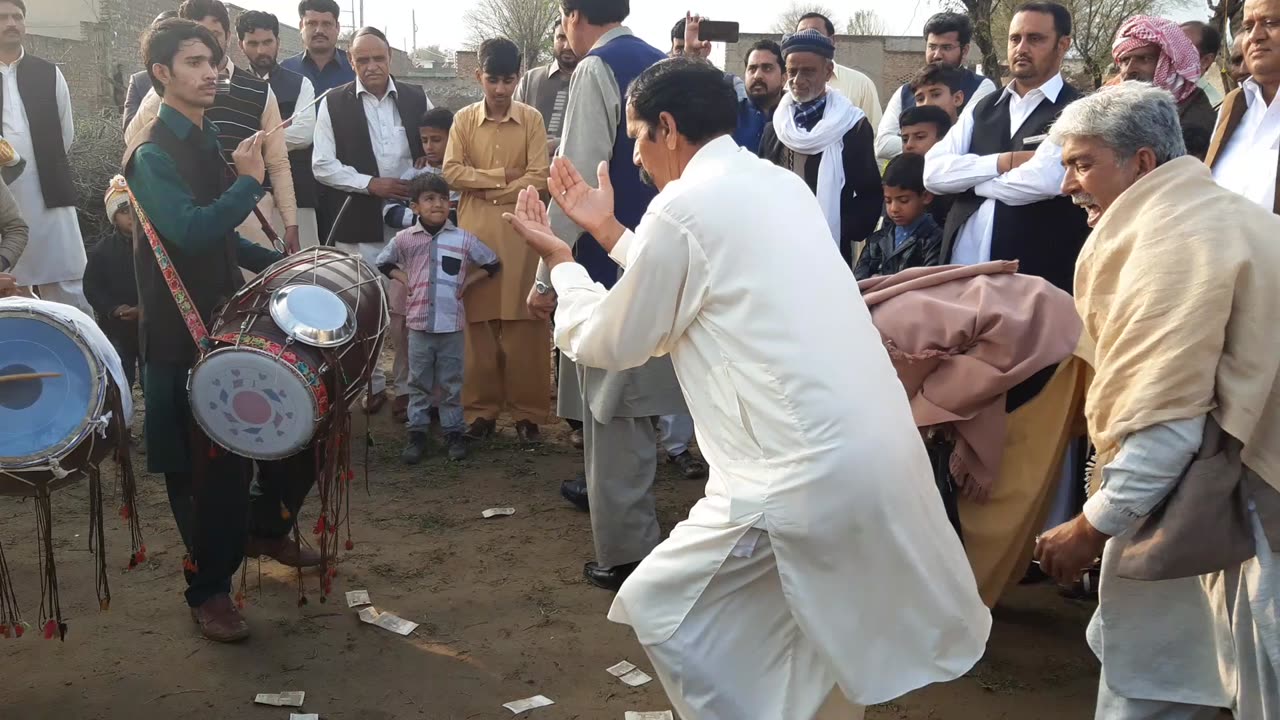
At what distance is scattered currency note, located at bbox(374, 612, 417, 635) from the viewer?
13.3ft

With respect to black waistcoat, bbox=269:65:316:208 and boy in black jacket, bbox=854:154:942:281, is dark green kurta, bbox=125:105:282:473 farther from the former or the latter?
black waistcoat, bbox=269:65:316:208

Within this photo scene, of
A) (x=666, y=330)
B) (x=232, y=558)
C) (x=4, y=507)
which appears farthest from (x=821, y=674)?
(x=4, y=507)

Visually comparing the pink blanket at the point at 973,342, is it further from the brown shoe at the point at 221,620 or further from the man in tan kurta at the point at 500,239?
the man in tan kurta at the point at 500,239

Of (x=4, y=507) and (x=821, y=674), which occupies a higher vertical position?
(x=821, y=674)

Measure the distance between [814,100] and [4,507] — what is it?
4683 mm

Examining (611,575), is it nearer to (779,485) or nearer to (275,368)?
(275,368)

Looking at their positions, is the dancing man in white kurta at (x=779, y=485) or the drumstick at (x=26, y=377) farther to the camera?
the drumstick at (x=26, y=377)

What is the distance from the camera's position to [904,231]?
4.97 meters

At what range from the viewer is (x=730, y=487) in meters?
2.38

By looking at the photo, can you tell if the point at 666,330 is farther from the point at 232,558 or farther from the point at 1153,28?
the point at 1153,28

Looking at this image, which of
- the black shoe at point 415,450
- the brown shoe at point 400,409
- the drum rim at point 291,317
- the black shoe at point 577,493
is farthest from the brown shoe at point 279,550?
the brown shoe at point 400,409

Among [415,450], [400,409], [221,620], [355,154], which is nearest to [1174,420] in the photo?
[221,620]

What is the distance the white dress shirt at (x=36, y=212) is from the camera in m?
6.06

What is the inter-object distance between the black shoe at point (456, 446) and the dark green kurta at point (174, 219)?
2.47 meters
